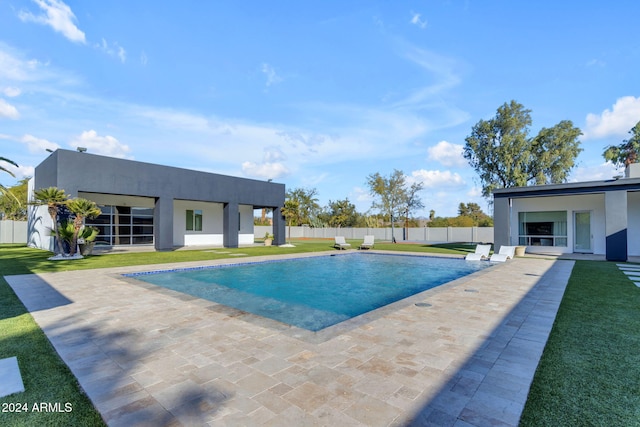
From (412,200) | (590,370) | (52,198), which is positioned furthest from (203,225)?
(412,200)

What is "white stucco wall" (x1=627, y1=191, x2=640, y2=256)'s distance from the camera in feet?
47.1

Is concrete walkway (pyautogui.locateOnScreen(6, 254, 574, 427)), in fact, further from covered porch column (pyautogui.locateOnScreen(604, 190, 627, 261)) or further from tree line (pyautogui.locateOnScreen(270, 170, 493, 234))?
tree line (pyautogui.locateOnScreen(270, 170, 493, 234))

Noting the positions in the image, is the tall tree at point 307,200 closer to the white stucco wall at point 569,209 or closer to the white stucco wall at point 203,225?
the white stucco wall at point 203,225

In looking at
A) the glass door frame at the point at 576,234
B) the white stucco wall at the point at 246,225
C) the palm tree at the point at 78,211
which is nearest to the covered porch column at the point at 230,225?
the white stucco wall at the point at 246,225

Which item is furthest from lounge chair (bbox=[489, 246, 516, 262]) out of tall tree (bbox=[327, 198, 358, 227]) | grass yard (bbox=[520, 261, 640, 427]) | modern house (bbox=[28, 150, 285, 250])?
tall tree (bbox=[327, 198, 358, 227])

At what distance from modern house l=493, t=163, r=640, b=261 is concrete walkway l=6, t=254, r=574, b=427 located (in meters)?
10.5

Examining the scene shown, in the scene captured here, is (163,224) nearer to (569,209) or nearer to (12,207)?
(569,209)

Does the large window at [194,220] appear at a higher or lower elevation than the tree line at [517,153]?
lower

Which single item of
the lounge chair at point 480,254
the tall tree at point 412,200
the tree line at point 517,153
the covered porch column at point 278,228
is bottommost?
the lounge chair at point 480,254

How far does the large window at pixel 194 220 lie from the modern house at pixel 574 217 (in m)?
18.1

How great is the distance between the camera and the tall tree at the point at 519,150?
25781 mm

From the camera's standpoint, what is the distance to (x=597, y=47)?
39.4ft

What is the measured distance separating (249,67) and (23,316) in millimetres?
12967

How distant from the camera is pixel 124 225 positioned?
18.8m
